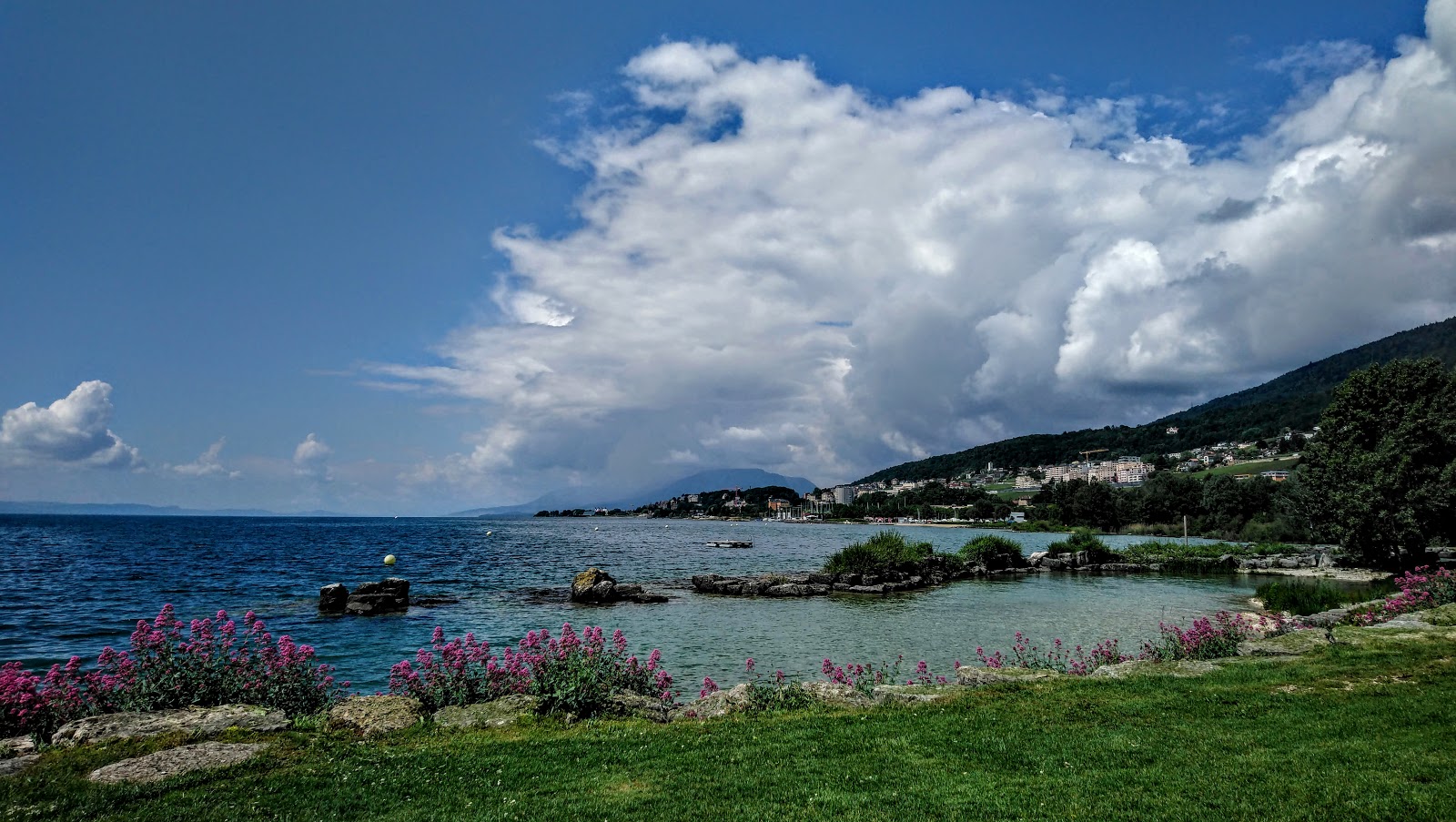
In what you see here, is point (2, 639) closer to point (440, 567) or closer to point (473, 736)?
point (473, 736)

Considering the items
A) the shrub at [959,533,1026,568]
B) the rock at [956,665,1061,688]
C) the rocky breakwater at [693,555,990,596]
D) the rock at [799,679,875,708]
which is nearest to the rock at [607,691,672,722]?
the rock at [799,679,875,708]

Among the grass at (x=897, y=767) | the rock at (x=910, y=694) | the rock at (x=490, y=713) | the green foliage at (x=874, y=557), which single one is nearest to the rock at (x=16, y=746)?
the grass at (x=897, y=767)

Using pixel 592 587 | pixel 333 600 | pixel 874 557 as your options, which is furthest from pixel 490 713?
pixel 874 557

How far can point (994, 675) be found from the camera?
14.9 m

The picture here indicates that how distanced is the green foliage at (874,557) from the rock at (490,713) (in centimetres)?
3795

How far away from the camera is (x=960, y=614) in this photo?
32.8 metres

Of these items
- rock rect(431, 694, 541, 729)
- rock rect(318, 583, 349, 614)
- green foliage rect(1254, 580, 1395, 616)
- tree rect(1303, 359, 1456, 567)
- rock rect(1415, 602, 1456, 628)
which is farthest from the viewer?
tree rect(1303, 359, 1456, 567)

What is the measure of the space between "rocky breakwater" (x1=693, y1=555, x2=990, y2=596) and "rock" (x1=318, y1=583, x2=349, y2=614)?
66.3ft

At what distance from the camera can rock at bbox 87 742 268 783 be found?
854 centimetres

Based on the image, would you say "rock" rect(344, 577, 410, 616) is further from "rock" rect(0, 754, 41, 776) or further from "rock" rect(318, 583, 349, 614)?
"rock" rect(0, 754, 41, 776)

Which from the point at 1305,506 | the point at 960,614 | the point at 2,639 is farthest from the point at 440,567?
the point at 1305,506

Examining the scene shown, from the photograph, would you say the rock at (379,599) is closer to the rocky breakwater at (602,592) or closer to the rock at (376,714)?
the rocky breakwater at (602,592)

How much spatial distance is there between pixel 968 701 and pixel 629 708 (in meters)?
6.18

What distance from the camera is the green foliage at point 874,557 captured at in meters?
→ 49.3
